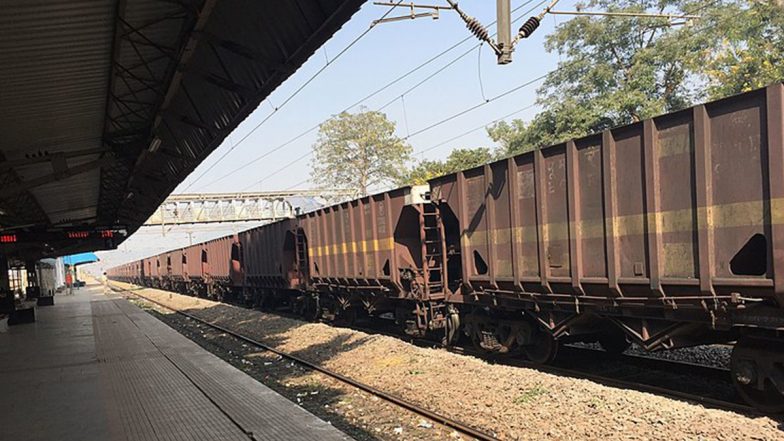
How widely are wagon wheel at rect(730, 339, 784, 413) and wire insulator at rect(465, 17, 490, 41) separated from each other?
5760 millimetres

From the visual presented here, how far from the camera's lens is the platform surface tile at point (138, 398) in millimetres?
5785

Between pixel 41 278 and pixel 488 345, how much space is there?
3981cm

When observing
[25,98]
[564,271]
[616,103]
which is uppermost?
[616,103]

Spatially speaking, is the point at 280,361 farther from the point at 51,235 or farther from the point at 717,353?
the point at 51,235

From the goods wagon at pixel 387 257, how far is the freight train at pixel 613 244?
0.15ft

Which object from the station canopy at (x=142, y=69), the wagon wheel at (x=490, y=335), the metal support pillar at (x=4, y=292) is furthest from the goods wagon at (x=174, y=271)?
the wagon wheel at (x=490, y=335)

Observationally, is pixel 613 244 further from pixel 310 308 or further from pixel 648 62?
pixel 648 62

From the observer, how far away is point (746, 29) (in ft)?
66.0

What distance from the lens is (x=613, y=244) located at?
6836mm

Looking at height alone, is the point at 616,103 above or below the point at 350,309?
above

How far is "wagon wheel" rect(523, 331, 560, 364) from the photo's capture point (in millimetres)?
8500

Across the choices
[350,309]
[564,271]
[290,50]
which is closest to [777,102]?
[564,271]

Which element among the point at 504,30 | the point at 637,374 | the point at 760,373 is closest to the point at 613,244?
the point at 760,373

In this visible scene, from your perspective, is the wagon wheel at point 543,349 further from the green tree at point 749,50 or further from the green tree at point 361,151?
the green tree at point 361,151
